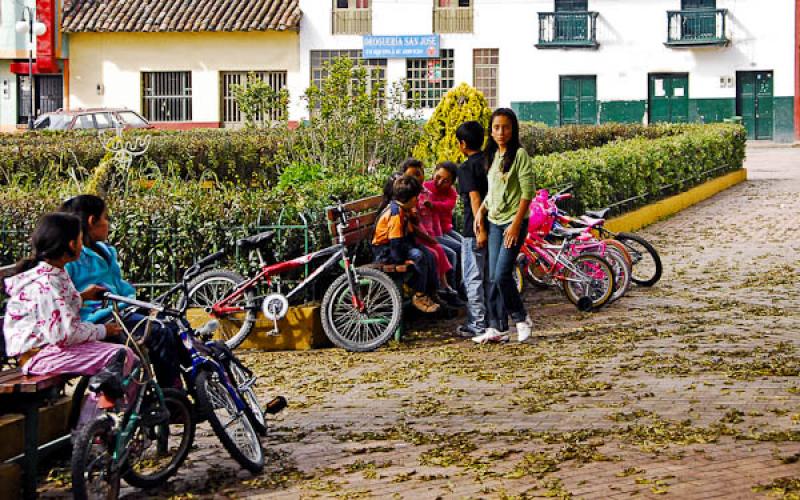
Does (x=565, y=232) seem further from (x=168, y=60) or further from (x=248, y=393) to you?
(x=168, y=60)

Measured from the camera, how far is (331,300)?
34.8ft

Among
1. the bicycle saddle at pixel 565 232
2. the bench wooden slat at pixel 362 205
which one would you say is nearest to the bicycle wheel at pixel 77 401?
the bench wooden slat at pixel 362 205

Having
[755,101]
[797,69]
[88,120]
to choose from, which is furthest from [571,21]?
[88,120]

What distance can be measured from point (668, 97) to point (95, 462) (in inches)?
1633

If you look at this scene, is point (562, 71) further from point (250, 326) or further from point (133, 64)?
point (250, 326)

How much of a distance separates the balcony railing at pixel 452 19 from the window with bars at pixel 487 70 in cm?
94

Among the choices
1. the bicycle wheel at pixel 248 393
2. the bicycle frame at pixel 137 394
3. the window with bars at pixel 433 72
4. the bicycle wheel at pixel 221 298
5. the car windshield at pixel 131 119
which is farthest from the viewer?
the window with bars at pixel 433 72

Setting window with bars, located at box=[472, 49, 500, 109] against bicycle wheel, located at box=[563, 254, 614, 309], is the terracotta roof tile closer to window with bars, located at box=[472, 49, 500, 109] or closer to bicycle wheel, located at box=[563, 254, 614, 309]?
window with bars, located at box=[472, 49, 500, 109]

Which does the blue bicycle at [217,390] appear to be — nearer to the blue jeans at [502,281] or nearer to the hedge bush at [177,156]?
the blue jeans at [502,281]

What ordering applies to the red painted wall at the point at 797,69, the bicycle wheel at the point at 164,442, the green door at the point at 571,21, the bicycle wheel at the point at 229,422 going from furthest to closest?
the green door at the point at 571,21, the red painted wall at the point at 797,69, the bicycle wheel at the point at 229,422, the bicycle wheel at the point at 164,442

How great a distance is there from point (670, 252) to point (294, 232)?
6.29m

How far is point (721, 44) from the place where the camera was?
45.1m

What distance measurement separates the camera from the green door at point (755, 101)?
150ft

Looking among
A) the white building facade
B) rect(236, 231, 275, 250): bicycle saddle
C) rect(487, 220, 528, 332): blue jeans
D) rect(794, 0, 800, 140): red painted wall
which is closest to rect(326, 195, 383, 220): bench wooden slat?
rect(236, 231, 275, 250): bicycle saddle
